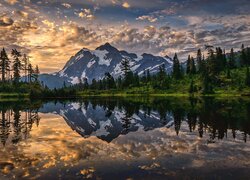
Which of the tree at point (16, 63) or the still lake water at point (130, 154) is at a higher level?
the tree at point (16, 63)

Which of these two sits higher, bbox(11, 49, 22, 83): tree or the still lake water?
bbox(11, 49, 22, 83): tree

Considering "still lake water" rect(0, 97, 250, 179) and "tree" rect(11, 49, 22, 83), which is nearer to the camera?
"still lake water" rect(0, 97, 250, 179)

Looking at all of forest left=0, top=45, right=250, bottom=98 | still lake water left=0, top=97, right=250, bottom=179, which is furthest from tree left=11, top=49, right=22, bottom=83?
still lake water left=0, top=97, right=250, bottom=179

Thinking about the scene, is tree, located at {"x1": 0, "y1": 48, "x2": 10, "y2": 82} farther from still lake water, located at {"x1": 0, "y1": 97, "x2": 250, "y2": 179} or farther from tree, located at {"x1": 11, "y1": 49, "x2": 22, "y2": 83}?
still lake water, located at {"x1": 0, "y1": 97, "x2": 250, "y2": 179}

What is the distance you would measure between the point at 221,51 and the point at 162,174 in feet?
615

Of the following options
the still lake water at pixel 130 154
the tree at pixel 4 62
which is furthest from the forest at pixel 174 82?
the still lake water at pixel 130 154

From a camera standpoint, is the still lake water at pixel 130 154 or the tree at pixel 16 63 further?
the tree at pixel 16 63

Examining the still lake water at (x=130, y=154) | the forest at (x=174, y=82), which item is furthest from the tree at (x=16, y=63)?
the still lake water at (x=130, y=154)

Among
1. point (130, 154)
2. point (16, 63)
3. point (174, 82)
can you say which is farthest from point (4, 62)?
point (130, 154)

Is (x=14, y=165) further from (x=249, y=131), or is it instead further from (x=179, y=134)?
(x=249, y=131)

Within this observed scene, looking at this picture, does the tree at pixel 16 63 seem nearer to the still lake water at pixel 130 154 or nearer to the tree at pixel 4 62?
the tree at pixel 4 62

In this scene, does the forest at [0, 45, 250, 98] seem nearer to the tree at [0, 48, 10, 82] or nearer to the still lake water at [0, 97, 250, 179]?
the tree at [0, 48, 10, 82]

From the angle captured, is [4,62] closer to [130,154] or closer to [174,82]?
[174,82]

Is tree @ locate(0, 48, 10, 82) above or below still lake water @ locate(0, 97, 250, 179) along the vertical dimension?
above
